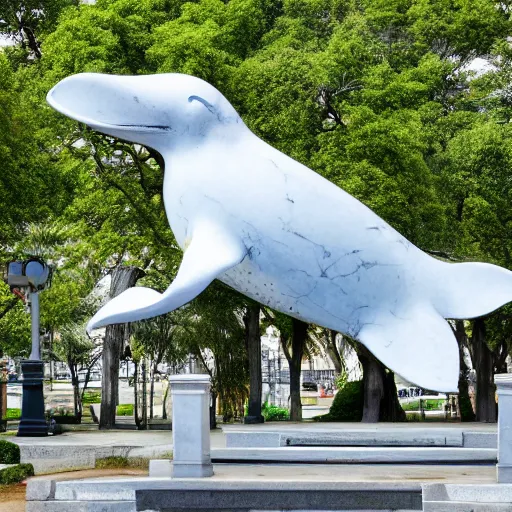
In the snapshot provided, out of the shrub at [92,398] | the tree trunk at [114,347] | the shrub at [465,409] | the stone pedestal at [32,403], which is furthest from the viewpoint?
the shrub at [92,398]

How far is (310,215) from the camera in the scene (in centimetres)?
1324


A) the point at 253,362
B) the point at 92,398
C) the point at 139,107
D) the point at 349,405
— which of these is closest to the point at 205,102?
the point at 139,107

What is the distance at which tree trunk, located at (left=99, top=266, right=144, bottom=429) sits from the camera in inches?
1045

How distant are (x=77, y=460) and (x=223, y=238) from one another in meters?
5.20

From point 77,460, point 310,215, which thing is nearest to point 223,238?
point 310,215

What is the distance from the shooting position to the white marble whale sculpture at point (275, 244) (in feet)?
43.2

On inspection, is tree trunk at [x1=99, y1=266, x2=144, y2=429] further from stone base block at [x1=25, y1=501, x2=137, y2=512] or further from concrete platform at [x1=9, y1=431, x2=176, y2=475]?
stone base block at [x1=25, y1=501, x2=137, y2=512]

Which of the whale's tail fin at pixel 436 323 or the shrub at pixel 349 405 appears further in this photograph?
the shrub at pixel 349 405

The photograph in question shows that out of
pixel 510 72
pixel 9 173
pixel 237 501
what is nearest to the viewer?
pixel 237 501

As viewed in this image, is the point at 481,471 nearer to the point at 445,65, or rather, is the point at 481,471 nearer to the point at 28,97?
the point at 28,97

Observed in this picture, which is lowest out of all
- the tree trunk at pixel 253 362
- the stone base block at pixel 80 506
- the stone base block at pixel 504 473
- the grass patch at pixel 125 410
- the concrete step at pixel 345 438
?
the grass patch at pixel 125 410

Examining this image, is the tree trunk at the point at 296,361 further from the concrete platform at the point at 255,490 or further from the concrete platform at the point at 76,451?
the concrete platform at the point at 255,490

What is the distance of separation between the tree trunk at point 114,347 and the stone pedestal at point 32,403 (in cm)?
651

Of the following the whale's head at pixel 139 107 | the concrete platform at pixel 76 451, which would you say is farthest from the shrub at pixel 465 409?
the whale's head at pixel 139 107
